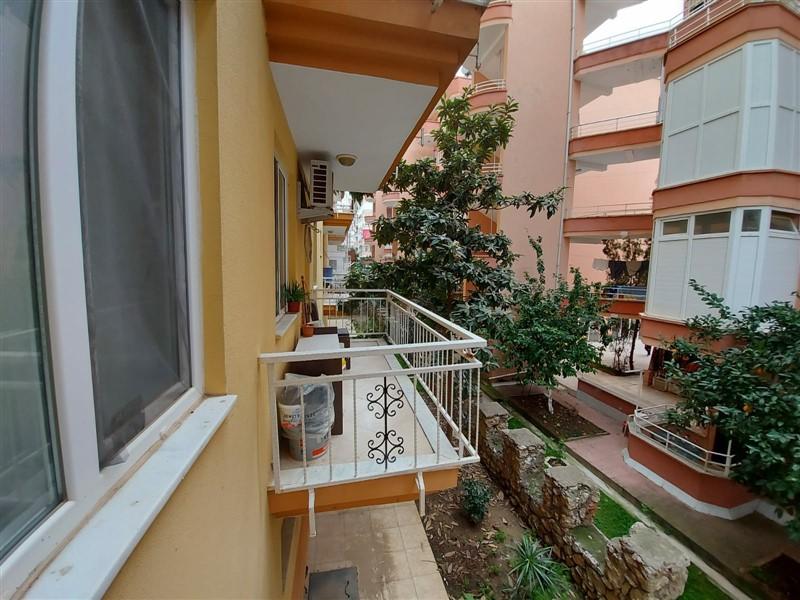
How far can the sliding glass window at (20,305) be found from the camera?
1.61ft

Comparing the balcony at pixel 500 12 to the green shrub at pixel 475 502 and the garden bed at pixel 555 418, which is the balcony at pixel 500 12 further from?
the green shrub at pixel 475 502

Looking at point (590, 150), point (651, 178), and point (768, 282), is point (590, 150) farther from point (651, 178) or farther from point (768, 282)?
point (651, 178)

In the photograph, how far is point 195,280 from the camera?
117 cm

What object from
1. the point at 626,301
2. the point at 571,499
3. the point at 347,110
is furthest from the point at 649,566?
the point at 626,301

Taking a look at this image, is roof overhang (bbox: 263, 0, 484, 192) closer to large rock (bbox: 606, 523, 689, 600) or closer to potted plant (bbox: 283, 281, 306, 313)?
potted plant (bbox: 283, 281, 306, 313)

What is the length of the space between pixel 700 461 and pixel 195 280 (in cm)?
836

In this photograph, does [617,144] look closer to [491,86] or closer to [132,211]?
[491,86]

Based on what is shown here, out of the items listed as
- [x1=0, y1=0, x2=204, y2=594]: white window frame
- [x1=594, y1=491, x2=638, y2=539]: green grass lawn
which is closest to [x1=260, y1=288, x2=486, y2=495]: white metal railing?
[x1=0, y1=0, x2=204, y2=594]: white window frame

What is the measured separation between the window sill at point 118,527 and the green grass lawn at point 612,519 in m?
6.19

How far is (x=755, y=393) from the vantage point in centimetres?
445

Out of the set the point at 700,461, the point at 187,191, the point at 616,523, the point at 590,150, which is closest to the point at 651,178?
the point at 590,150

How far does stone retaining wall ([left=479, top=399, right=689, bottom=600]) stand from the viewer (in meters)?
3.53

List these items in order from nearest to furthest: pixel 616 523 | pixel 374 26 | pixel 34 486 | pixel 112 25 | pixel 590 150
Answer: pixel 34 486, pixel 112 25, pixel 374 26, pixel 616 523, pixel 590 150

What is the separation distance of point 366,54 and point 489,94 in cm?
941
